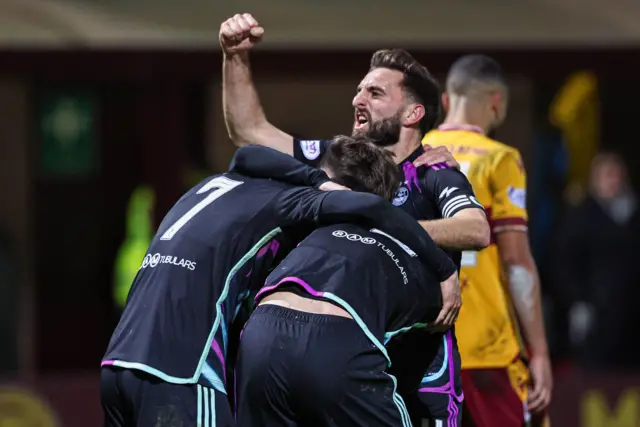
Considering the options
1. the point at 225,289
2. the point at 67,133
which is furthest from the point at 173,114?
the point at 225,289

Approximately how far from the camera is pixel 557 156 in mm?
11469

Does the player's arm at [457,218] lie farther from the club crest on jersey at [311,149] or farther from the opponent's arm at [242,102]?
the opponent's arm at [242,102]

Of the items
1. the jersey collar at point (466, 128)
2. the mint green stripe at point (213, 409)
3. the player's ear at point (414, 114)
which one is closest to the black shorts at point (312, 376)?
the mint green stripe at point (213, 409)

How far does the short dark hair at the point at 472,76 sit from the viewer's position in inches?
231

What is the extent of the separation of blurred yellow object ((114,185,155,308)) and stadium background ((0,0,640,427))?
29 centimetres

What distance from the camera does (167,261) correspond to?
14.3 feet

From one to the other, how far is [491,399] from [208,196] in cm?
167

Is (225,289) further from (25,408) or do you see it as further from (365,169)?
(25,408)

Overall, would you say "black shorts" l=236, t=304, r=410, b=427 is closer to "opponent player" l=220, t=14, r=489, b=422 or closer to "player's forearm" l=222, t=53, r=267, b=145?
"opponent player" l=220, t=14, r=489, b=422

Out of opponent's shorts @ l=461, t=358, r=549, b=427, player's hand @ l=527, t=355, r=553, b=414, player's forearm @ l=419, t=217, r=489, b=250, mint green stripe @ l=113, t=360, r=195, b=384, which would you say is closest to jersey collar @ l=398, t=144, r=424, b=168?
player's forearm @ l=419, t=217, r=489, b=250

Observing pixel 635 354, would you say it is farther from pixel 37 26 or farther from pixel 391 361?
pixel 391 361

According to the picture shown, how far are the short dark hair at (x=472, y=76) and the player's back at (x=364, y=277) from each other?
5.51ft

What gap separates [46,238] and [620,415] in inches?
226

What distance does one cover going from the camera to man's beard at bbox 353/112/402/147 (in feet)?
16.6
